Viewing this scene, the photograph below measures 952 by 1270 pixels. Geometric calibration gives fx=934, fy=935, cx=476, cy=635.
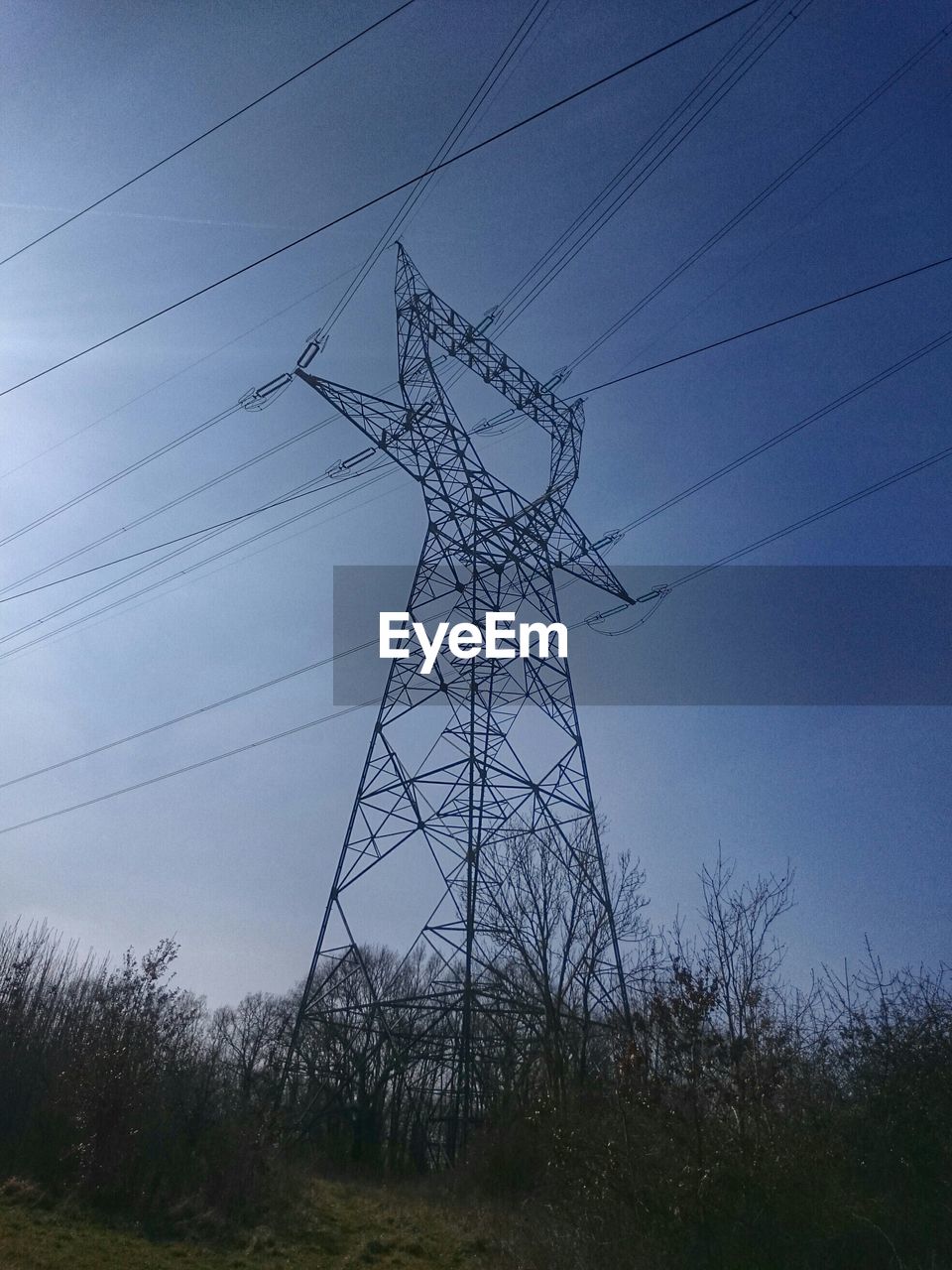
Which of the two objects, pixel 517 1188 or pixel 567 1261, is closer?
pixel 567 1261

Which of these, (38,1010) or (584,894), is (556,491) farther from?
(38,1010)

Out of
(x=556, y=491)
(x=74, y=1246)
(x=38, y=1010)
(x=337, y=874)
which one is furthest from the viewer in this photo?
(x=38, y=1010)

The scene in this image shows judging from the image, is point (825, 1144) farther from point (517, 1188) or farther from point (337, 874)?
point (337, 874)

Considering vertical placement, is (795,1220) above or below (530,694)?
below

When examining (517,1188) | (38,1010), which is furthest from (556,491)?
(38,1010)

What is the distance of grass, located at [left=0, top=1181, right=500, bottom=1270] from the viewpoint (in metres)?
13.5

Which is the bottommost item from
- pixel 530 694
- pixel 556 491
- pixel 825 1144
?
pixel 825 1144

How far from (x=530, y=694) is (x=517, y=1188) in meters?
9.39

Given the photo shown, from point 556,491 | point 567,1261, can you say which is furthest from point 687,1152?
point 556,491

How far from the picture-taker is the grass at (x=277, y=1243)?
13492 millimetres

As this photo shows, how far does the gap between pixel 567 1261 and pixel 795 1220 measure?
284 cm

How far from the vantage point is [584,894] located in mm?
20000

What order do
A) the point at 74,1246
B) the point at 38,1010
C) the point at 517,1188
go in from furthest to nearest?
the point at 38,1010
the point at 517,1188
the point at 74,1246

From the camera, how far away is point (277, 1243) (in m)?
15.2
